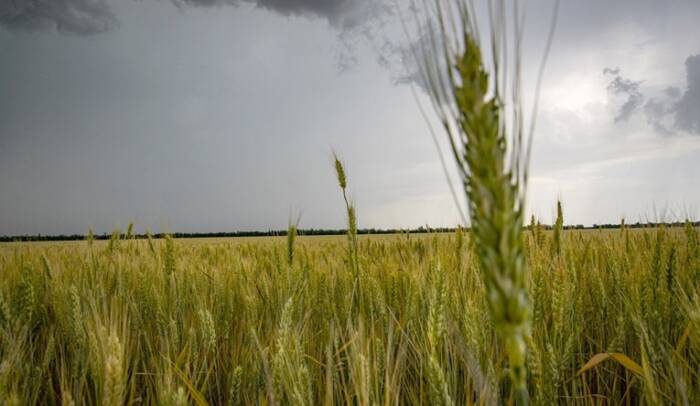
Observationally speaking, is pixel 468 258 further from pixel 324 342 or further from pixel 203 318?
pixel 203 318

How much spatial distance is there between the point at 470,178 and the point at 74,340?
6.29 ft

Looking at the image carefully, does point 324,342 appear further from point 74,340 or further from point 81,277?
point 81,277

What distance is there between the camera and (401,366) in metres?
1.55

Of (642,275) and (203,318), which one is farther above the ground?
(642,275)

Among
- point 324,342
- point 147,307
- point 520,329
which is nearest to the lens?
point 520,329

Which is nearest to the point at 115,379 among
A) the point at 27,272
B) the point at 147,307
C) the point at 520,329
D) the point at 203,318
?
the point at 203,318

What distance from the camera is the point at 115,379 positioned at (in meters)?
0.94

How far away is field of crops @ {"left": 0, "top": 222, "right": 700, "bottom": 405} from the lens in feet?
3.79

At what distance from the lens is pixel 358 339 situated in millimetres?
1220

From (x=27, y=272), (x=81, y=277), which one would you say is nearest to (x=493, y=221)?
(x=27, y=272)

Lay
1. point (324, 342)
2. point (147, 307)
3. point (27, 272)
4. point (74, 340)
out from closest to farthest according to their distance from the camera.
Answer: point (74, 340) → point (324, 342) → point (27, 272) → point (147, 307)

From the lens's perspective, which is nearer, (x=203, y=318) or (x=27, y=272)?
(x=203, y=318)

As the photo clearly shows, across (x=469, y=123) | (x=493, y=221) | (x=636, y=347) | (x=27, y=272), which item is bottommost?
(x=636, y=347)

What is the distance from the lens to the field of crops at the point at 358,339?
3.79 feet
